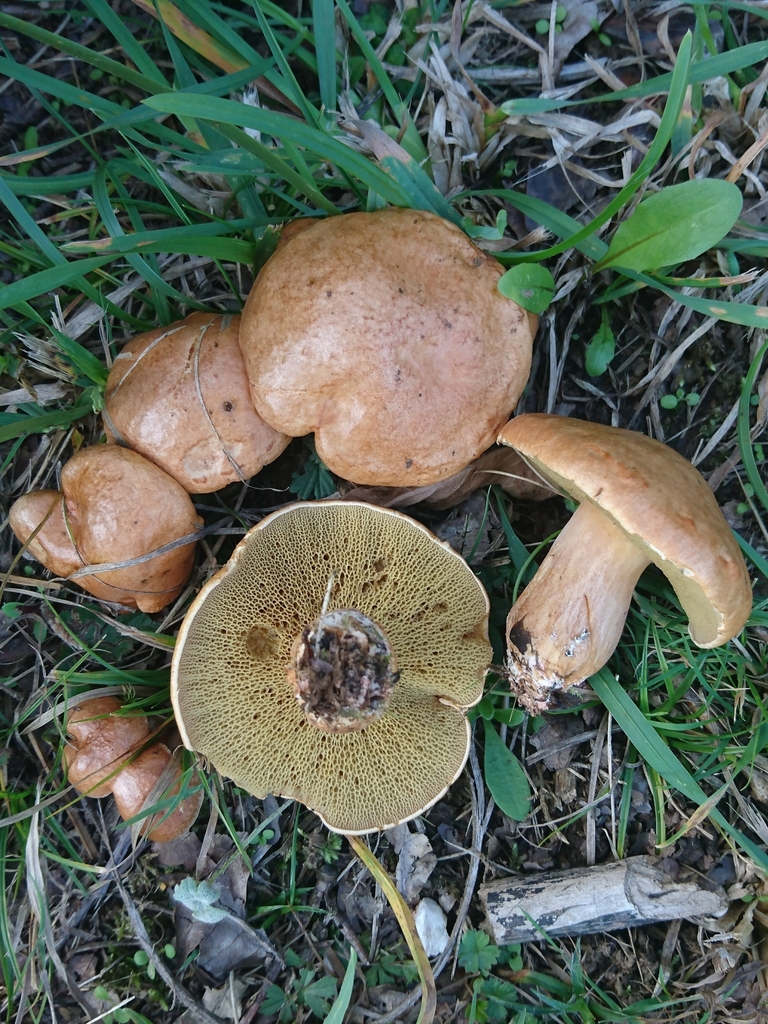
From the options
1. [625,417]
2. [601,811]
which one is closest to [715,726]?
[601,811]

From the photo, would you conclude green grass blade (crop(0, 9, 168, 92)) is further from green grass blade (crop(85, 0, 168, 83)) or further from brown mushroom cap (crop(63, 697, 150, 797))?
brown mushroom cap (crop(63, 697, 150, 797))

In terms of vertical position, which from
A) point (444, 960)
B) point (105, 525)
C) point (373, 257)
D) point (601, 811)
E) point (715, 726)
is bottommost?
point (444, 960)

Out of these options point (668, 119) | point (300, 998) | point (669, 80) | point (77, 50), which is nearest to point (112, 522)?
point (77, 50)

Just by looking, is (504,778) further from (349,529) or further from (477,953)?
(349,529)

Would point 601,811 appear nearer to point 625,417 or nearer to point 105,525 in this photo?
point 625,417

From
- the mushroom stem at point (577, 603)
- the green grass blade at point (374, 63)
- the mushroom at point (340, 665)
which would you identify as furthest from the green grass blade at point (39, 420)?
the mushroom stem at point (577, 603)

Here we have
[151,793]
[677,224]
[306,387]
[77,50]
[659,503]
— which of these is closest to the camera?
[659,503]

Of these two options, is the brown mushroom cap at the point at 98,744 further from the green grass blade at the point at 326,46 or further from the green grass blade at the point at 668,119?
the green grass blade at the point at 668,119
